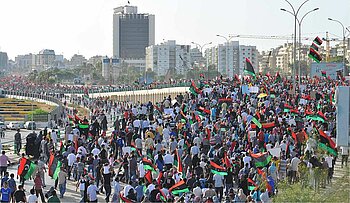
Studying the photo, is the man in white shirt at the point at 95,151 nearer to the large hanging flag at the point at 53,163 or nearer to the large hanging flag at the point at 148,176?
the large hanging flag at the point at 53,163

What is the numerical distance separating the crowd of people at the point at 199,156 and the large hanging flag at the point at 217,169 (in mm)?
27

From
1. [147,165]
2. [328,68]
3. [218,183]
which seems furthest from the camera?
[328,68]

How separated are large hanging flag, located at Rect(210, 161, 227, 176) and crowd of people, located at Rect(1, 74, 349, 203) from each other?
0.03 m

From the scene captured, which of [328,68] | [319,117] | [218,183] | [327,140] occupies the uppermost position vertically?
[328,68]

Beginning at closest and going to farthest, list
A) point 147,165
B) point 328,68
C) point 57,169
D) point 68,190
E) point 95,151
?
point 147,165, point 68,190, point 57,169, point 95,151, point 328,68

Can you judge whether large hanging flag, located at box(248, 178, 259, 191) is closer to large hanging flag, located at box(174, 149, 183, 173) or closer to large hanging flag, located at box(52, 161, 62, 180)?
large hanging flag, located at box(174, 149, 183, 173)

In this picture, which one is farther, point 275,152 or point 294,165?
point 275,152

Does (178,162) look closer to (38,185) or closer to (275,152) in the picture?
(275,152)

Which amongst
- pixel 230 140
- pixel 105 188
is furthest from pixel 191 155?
pixel 105 188

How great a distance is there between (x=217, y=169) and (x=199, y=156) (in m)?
2.95

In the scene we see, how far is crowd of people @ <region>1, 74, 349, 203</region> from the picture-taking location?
65.4 ft

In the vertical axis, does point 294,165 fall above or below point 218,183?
above

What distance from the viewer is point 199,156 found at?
24.6 m

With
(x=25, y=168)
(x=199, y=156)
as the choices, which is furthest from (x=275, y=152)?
(x=25, y=168)
